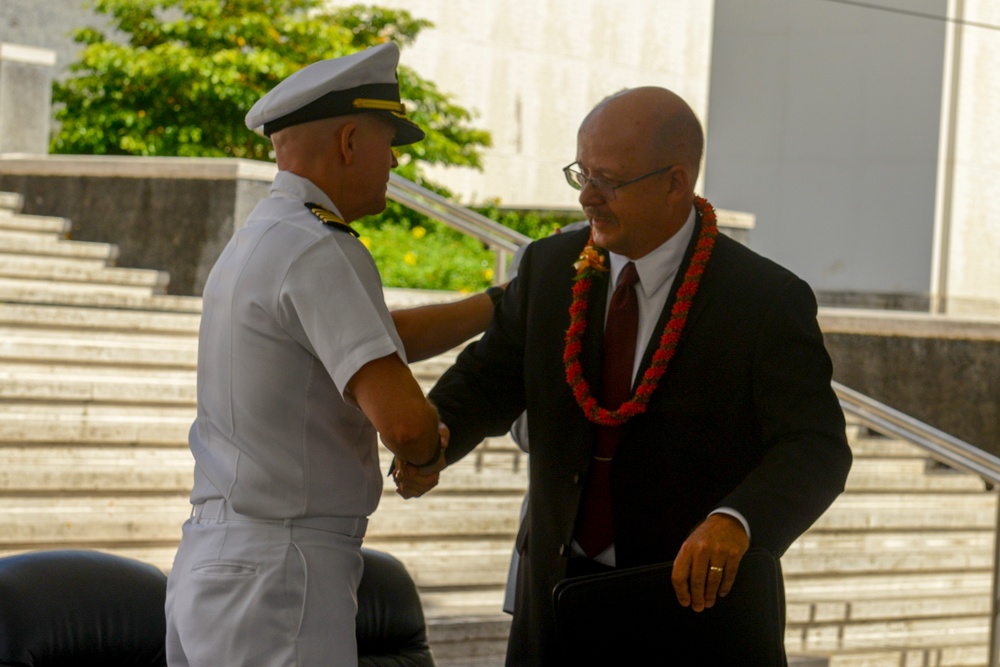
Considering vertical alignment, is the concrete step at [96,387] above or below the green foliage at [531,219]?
below

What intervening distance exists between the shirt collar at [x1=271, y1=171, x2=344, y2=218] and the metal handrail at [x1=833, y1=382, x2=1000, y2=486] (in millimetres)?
3254

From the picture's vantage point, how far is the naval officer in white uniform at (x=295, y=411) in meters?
2.12

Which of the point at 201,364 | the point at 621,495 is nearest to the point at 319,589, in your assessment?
the point at 201,364

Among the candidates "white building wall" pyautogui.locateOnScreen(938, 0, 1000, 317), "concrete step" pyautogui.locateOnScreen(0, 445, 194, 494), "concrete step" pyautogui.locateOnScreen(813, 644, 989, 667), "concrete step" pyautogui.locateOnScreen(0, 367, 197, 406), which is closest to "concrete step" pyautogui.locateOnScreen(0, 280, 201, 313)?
"concrete step" pyautogui.locateOnScreen(0, 367, 197, 406)

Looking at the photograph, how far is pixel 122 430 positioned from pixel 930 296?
12276mm

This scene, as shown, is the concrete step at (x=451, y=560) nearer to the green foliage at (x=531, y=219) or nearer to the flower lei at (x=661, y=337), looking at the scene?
the flower lei at (x=661, y=337)

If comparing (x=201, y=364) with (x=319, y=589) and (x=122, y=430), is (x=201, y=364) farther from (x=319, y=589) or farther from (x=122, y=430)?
(x=122, y=430)

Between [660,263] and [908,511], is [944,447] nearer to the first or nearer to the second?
[908,511]

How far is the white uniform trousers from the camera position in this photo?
2129 mm

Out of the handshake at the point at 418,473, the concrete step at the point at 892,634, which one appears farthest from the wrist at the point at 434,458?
the concrete step at the point at 892,634

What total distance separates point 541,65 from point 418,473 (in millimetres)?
14943

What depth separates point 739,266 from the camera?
8.36 feet

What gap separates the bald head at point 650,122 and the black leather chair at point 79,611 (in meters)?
1.24

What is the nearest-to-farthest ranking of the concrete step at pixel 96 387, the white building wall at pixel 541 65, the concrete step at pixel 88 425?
the concrete step at pixel 88 425 < the concrete step at pixel 96 387 < the white building wall at pixel 541 65
